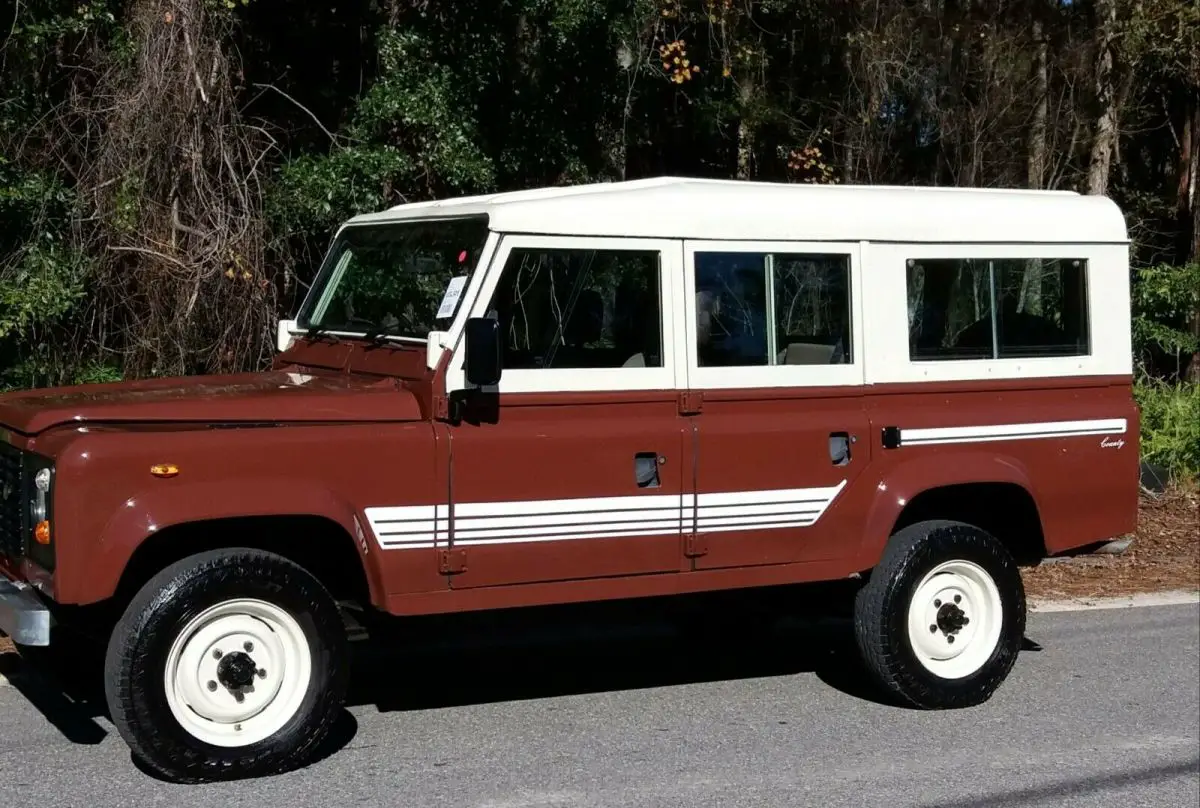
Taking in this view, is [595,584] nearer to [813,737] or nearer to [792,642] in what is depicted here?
[813,737]

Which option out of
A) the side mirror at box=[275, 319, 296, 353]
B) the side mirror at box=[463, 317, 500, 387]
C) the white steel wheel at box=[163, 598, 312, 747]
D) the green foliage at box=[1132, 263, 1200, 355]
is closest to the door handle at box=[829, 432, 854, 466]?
the side mirror at box=[463, 317, 500, 387]

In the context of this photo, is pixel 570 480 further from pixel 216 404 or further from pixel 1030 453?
pixel 1030 453

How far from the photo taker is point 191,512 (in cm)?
528

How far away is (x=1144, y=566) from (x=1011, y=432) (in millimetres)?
4680

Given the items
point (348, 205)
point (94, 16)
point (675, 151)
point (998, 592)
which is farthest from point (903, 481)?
point (675, 151)

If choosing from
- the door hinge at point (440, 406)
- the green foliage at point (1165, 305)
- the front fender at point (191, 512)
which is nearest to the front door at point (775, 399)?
the door hinge at point (440, 406)

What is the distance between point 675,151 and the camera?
15.4m

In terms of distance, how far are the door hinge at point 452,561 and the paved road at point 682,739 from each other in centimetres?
77

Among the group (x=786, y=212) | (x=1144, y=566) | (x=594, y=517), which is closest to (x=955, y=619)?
(x=594, y=517)

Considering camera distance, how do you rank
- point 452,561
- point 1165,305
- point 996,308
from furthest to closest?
1. point 1165,305
2. point 996,308
3. point 452,561

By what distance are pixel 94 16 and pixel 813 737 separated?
7498mm

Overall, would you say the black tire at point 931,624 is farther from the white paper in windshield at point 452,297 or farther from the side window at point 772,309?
the white paper in windshield at point 452,297

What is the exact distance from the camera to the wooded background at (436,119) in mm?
10352

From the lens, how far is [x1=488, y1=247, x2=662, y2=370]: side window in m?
6.05
